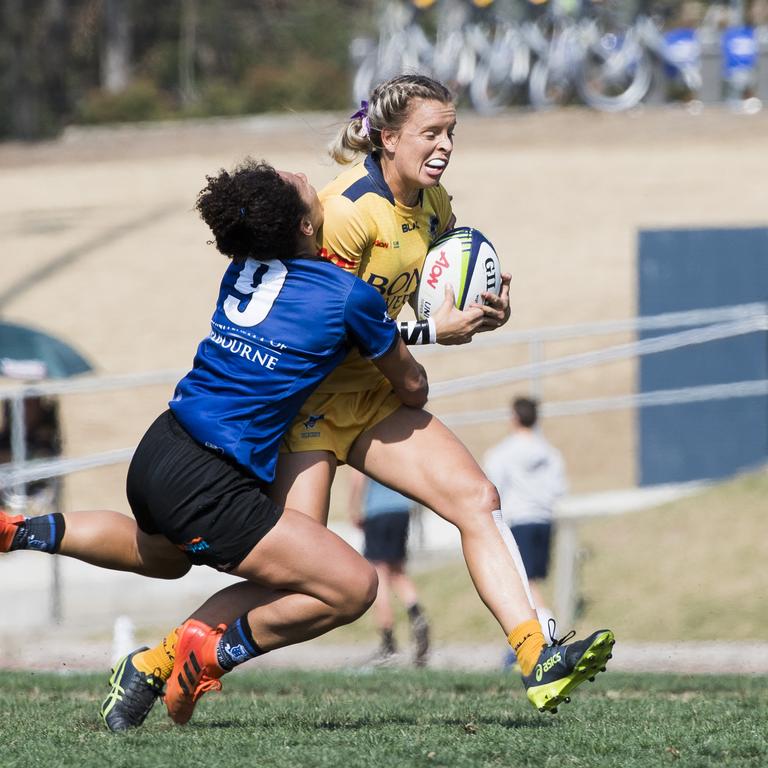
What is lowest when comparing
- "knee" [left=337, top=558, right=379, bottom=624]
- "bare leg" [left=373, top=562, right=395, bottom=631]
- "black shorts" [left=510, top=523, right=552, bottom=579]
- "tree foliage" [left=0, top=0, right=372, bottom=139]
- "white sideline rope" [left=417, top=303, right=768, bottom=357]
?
"bare leg" [left=373, top=562, right=395, bottom=631]

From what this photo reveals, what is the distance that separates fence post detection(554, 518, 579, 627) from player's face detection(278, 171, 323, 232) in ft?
21.9

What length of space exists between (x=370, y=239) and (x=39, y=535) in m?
1.42

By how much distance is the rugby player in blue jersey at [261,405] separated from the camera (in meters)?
4.82

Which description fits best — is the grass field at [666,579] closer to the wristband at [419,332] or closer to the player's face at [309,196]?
the wristband at [419,332]

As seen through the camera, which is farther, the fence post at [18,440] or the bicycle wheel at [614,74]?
the bicycle wheel at [614,74]

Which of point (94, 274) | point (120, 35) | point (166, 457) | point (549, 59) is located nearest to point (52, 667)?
point (166, 457)

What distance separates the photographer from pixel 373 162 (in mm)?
5273

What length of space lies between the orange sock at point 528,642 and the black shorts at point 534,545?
18.5 ft

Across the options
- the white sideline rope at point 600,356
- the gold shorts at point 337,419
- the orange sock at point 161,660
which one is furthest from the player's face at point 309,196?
the white sideline rope at point 600,356

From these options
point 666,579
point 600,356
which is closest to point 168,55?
point 600,356

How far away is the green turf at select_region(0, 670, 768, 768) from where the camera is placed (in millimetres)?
4527

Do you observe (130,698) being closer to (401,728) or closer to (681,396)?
(401,728)

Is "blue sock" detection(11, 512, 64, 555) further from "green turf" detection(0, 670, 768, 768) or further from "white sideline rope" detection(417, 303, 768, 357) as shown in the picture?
"white sideline rope" detection(417, 303, 768, 357)

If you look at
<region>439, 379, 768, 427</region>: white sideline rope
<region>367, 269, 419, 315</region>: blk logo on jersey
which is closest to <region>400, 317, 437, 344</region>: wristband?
<region>367, 269, 419, 315</region>: blk logo on jersey
